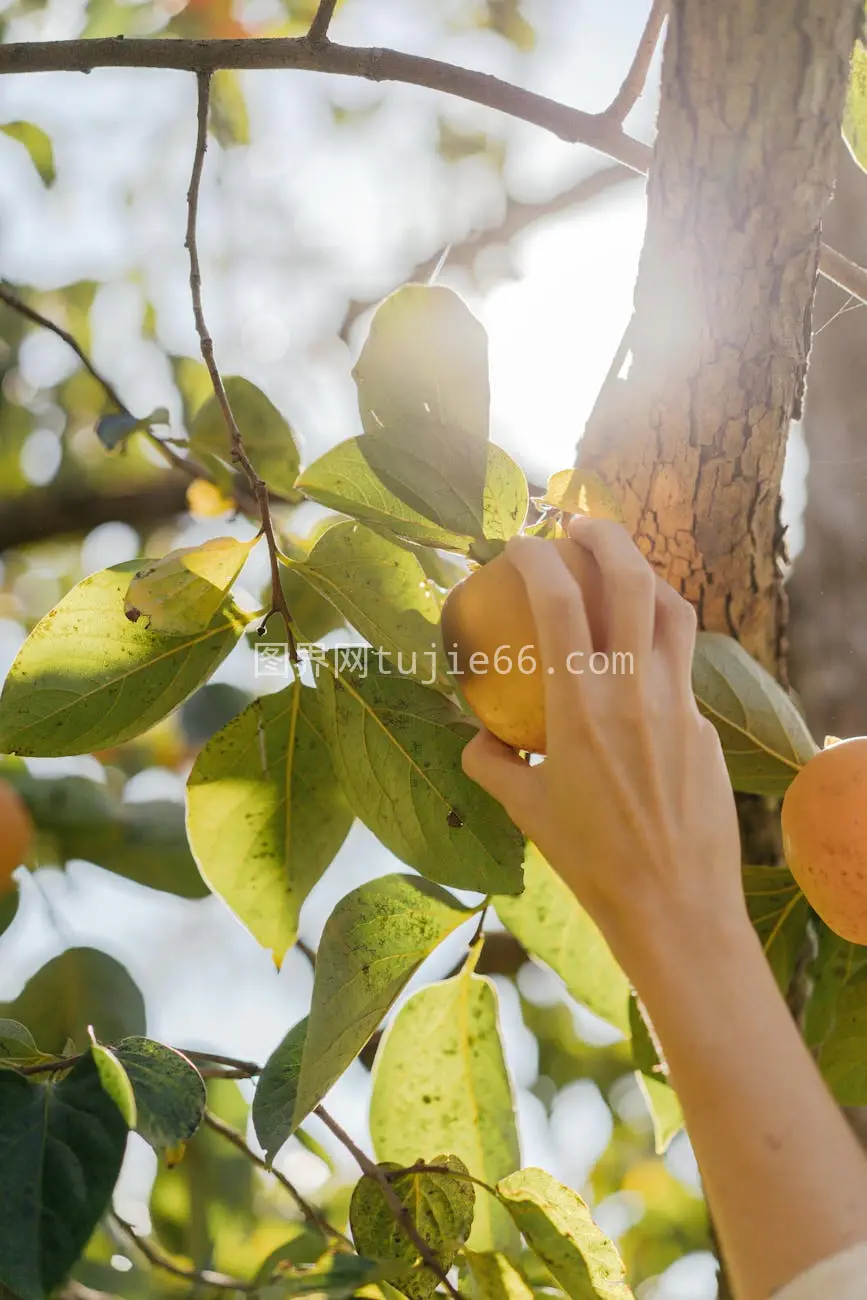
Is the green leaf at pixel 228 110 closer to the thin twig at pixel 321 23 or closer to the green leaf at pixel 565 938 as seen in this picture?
the thin twig at pixel 321 23

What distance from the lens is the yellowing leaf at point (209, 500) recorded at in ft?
3.41

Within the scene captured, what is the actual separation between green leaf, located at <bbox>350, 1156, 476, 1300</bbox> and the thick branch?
1.01m

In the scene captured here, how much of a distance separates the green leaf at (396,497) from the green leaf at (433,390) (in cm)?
1

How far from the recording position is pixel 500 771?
490 mm

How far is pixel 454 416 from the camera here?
0.56m

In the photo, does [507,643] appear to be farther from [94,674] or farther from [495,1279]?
[495,1279]

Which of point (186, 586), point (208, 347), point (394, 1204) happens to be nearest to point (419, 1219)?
point (394, 1204)

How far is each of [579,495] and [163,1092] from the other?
39 cm

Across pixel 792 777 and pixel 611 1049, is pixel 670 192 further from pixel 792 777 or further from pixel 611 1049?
pixel 611 1049

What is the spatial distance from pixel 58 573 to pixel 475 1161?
1.23 m

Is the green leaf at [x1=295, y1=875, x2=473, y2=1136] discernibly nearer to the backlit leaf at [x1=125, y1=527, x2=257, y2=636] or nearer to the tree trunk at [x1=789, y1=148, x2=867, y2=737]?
the backlit leaf at [x1=125, y1=527, x2=257, y2=636]

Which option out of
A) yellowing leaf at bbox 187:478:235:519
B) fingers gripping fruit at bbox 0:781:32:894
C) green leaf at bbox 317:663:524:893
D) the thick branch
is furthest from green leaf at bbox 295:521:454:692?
the thick branch

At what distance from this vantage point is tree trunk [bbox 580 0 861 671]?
1.89 ft

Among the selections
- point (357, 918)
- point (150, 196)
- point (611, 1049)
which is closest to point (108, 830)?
point (357, 918)
